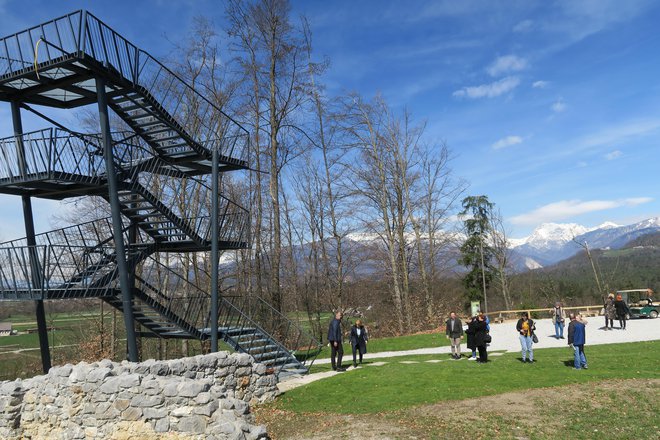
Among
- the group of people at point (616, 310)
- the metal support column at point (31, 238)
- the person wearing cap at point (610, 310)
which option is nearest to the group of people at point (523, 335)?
the group of people at point (616, 310)

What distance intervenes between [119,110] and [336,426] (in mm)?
10578

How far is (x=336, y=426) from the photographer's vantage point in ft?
31.6

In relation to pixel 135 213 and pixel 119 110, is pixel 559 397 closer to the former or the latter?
pixel 135 213

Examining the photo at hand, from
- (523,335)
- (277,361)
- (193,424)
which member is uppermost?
(523,335)

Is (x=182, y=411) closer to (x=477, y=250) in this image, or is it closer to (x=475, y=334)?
(x=475, y=334)

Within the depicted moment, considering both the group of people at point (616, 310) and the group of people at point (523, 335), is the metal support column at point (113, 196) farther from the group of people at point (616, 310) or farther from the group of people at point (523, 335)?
the group of people at point (616, 310)

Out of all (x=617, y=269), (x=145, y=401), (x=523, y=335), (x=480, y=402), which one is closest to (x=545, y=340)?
(x=523, y=335)

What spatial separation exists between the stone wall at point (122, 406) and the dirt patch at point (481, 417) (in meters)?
1.80

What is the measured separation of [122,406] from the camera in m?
9.25

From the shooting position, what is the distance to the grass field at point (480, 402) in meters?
8.92

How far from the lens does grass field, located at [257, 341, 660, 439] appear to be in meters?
8.92

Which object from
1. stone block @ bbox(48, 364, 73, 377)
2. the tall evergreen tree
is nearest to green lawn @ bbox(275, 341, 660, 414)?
stone block @ bbox(48, 364, 73, 377)

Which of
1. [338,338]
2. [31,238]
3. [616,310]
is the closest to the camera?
[31,238]

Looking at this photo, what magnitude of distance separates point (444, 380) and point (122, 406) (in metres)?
7.93
